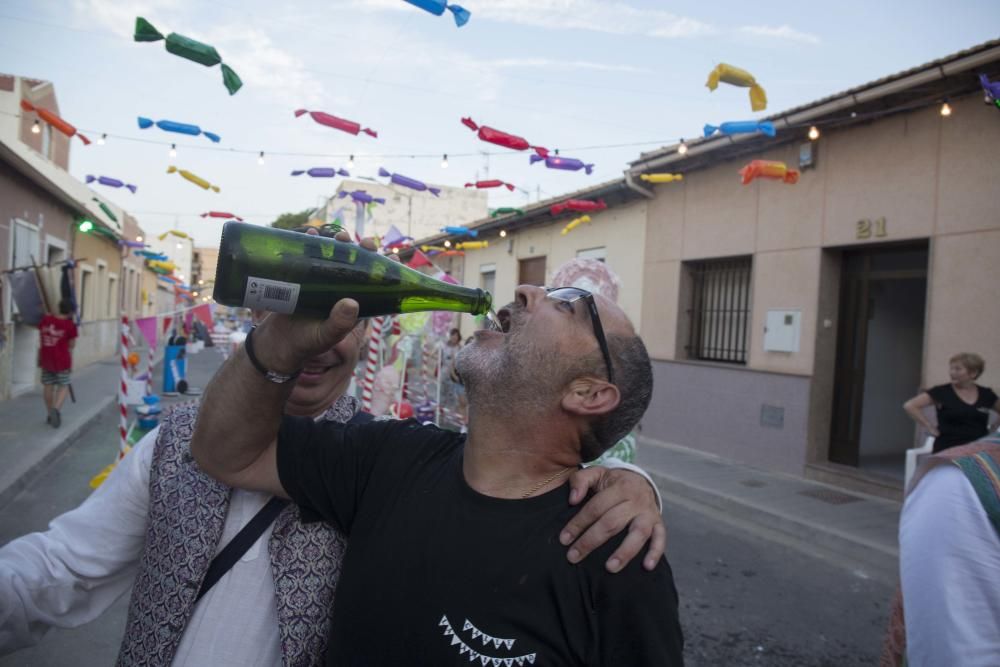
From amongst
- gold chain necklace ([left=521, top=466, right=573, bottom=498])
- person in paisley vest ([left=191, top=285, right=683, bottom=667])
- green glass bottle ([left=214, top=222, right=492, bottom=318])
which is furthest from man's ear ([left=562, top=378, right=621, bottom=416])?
green glass bottle ([left=214, top=222, right=492, bottom=318])

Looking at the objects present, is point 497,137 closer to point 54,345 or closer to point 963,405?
point 963,405

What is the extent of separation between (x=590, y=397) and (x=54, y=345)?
1055 centimetres

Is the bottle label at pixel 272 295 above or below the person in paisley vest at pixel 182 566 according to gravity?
above

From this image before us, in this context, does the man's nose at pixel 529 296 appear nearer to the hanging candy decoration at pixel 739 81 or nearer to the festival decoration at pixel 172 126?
the hanging candy decoration at pixel 739 81

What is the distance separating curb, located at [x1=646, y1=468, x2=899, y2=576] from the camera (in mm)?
6008

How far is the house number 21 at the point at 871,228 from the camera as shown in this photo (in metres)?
8.17

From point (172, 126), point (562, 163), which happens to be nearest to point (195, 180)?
point (172, 126)

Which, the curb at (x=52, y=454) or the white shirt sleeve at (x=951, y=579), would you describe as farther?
the curb at (x=52, y=454)

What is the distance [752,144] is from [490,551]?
9.90 metres

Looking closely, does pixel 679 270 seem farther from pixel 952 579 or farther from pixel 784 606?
pixel 952 579

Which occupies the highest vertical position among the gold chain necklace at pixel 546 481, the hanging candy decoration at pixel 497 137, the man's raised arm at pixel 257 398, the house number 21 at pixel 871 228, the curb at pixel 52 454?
the hanging candy decoration at pixel 497 137

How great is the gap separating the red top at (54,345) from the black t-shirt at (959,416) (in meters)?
11.2

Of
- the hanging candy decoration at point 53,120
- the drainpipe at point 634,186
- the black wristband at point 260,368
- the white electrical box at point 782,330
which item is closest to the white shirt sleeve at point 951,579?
the black wristband at point 260,368

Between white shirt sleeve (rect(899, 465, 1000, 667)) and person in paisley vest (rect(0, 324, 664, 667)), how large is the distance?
77 centimetres
